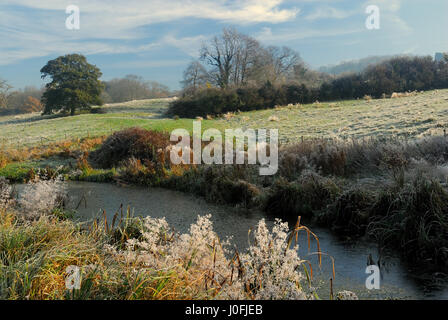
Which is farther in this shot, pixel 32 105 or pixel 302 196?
pixel 32 105

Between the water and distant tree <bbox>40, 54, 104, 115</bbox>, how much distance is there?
28547 mm

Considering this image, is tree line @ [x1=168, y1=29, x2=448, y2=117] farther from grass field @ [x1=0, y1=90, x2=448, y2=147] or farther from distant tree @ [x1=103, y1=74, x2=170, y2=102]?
distant tree @ [x1=103, y1=74, x2=170, y2=102]

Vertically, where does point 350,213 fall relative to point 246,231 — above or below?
above

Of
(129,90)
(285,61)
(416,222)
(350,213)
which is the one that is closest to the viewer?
(416,222)

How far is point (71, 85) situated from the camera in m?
39.2

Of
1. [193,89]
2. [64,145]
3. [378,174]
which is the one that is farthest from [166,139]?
[193,89]

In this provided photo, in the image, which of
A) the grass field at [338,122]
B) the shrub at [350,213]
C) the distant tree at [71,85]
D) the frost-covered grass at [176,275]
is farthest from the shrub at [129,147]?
the distant tree at [71,85]

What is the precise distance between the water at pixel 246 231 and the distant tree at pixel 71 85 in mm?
28547

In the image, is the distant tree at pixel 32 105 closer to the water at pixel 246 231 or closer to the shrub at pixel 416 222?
the water at pixel 246 231

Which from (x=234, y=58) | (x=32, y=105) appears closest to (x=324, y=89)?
(x=234, y=58)

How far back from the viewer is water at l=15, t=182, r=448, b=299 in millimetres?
4914

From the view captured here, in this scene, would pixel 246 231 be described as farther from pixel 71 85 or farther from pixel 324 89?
pixel 71 85

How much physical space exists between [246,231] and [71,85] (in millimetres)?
36707
